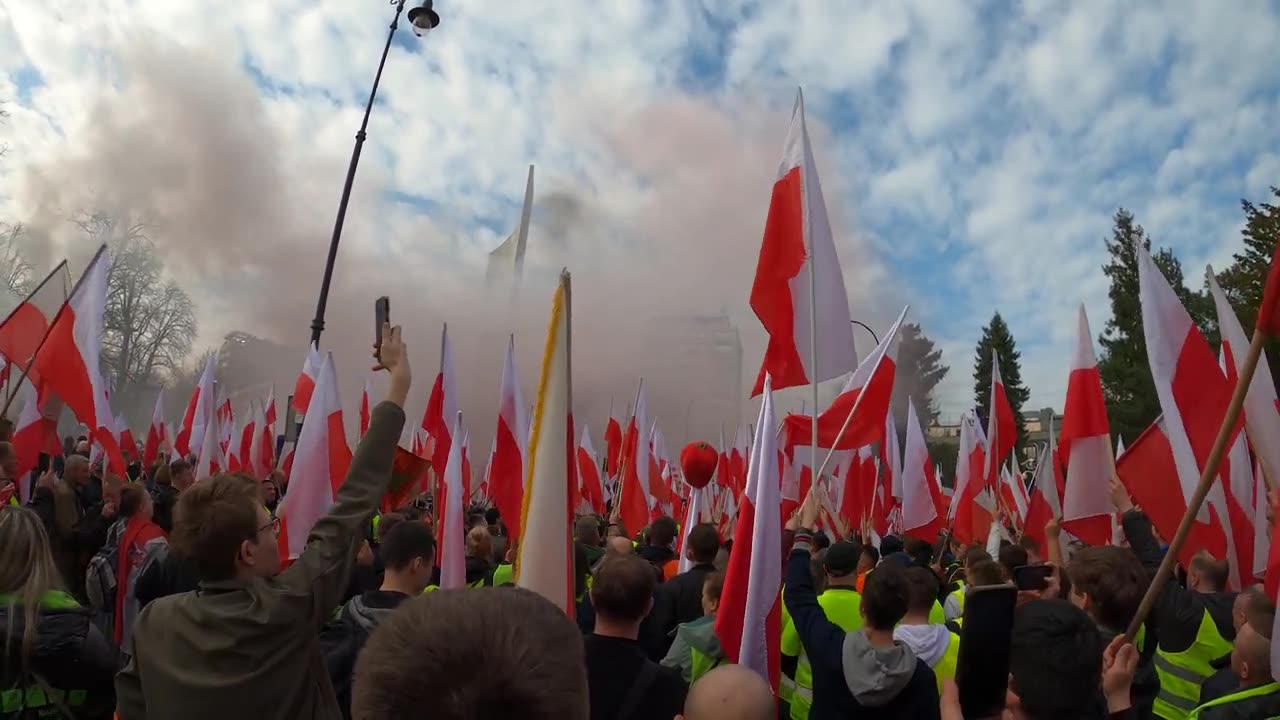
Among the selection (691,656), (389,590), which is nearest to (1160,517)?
(691,656)

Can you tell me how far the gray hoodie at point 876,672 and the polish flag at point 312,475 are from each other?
2940 millimetres

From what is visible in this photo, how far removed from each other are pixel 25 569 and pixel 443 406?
5.59 m

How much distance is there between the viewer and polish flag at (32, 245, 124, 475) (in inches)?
275

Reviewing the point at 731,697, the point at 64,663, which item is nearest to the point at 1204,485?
the point at 731,697

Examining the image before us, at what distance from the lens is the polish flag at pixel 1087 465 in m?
5.83

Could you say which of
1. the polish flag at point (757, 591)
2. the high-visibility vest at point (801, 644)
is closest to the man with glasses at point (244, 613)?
the polish flag at point (757, 591)

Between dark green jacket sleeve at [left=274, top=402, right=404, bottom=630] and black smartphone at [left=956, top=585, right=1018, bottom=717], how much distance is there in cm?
154

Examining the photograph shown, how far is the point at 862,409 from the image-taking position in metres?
6.28

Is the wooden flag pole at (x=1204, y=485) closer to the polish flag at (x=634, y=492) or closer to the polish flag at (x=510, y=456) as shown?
the polish flag at (x=510, y=456)

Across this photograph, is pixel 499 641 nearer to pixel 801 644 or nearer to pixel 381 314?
pixel 381 314

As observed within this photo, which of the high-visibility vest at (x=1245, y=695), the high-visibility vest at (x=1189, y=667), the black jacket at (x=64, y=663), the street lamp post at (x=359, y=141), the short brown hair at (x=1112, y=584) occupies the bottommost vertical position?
the high-visibility vest at (x=1189, y=667)

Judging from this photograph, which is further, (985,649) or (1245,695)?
(1245,695)

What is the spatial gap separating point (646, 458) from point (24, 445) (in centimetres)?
693

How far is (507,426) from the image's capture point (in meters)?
6.73
